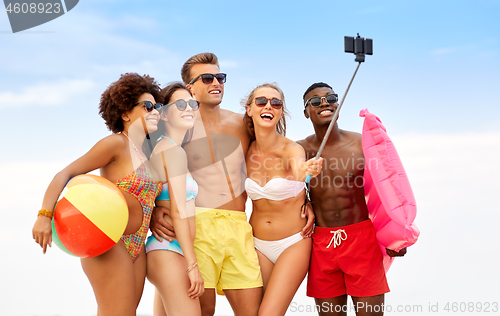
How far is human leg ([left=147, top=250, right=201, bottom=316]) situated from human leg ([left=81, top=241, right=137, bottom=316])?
407mm

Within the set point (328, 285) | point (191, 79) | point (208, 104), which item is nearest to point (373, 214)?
point (328, 285)

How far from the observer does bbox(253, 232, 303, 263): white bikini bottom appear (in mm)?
4797

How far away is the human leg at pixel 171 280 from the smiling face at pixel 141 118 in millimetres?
1193

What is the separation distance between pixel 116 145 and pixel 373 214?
3.05 meters

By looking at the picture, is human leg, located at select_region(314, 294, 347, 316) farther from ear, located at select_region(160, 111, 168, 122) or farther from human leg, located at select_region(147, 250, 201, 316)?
ear, located at select_region(160, 111, 168, 122)

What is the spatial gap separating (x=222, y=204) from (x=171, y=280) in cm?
103

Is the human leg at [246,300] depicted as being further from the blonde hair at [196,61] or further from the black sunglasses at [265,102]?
the blonde hair at [196,61]

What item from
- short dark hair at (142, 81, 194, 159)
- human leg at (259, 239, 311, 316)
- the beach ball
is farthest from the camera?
human leg at (259, 239, 311, 316)

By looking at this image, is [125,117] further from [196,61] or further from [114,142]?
[196,61]

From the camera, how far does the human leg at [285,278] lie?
4570mm

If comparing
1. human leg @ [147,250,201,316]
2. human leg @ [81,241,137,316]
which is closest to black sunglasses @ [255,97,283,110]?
human leg @ [147,250,201,316]

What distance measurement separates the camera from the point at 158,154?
13.8 ft

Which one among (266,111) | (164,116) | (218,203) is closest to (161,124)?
(164,116)

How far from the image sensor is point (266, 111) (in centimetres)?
493
